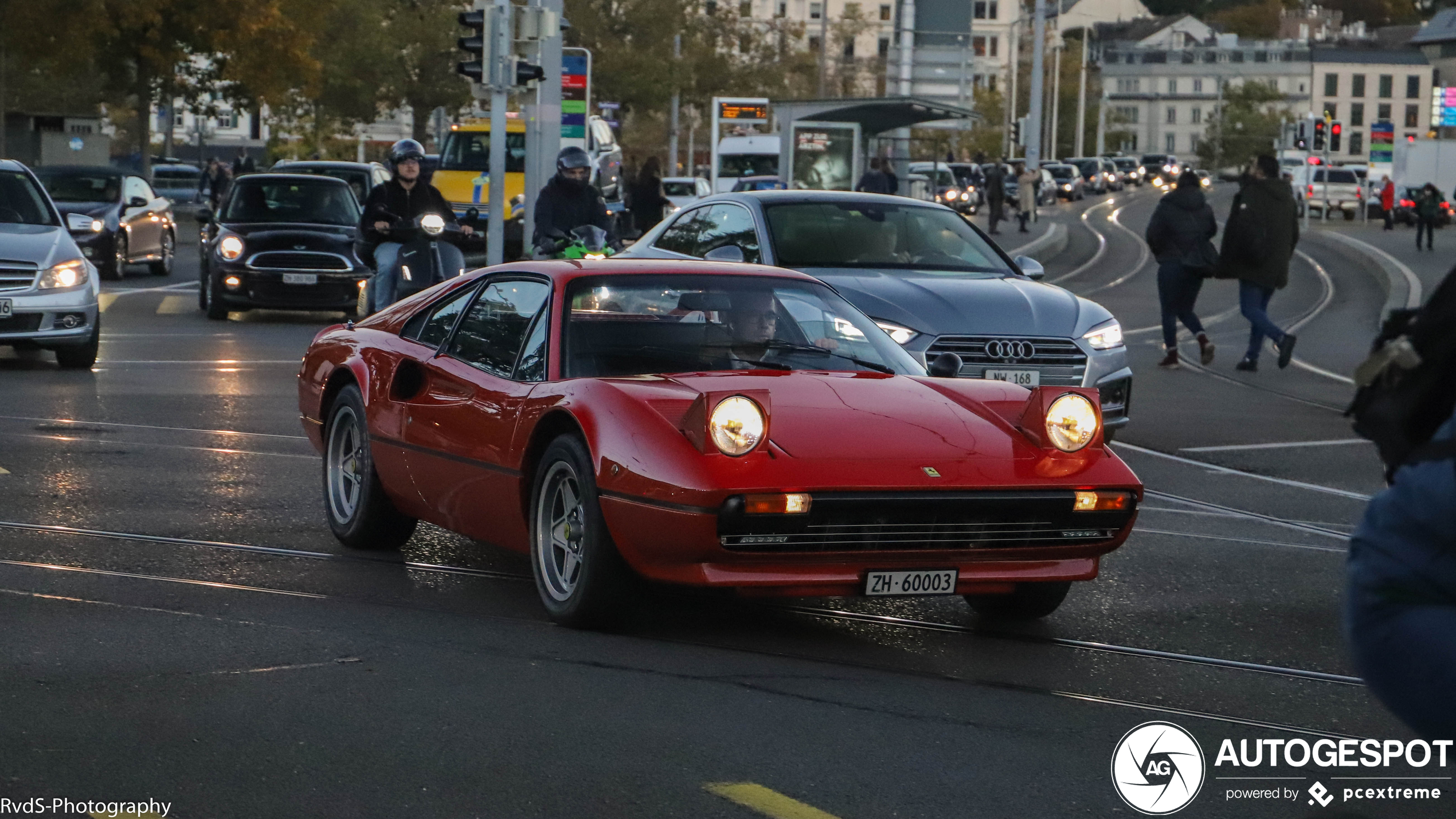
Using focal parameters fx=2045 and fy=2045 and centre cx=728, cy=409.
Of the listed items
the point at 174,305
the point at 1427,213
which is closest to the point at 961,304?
the point at 174,305

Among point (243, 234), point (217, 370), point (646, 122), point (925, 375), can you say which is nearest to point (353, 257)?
point (243, 234)

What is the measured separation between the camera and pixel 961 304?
1155 centimetres

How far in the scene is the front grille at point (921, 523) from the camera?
606cm

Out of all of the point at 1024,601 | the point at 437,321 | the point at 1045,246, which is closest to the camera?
the point at 1024,601

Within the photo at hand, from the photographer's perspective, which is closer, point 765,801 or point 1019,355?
point 765,801

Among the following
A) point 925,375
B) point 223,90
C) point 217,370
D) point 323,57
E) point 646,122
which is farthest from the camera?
point 646,122

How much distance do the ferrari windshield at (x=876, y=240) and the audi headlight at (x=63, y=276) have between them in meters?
6.12

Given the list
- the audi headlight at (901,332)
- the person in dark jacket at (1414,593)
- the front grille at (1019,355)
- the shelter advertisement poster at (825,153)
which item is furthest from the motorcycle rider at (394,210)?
the shelter advertisement poster at (825,153)

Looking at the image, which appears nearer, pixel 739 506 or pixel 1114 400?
pixel 739 506

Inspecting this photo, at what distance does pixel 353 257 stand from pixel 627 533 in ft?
52.3

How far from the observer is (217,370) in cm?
1631

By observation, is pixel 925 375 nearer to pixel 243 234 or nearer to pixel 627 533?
pixel 627 533

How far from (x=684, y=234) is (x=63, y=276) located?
5382mm

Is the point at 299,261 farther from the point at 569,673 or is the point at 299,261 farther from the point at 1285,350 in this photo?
the point at 569,673
